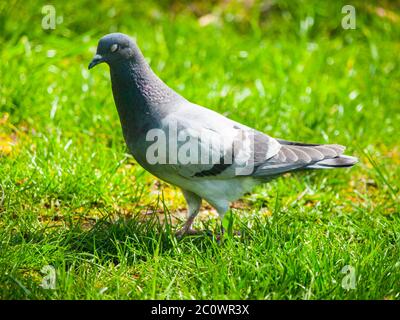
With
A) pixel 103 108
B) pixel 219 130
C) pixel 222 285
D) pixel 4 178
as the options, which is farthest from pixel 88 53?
pixel 222 285

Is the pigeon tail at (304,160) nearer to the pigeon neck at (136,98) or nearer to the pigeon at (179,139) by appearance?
the pigeon at (179,139)

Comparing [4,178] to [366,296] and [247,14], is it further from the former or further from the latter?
[247,14]

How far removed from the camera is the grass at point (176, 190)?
11.5 ft

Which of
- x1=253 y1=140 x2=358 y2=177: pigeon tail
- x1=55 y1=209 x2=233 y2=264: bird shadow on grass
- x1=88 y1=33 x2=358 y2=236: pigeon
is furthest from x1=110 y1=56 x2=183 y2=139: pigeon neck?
x1=253 y1=140 x2=358 y2=177: pigeon tail

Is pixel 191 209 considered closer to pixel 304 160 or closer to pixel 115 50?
pixel 304 160

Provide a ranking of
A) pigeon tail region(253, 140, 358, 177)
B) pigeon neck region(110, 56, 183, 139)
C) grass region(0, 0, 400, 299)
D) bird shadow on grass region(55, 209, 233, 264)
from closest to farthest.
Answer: grass region(0, 0, 400, 299) → bird shadow on grass region(55, 209, 233, 264) → pigeon neck region(110, 56, 183, 139) → pigeon tail region(253, 140, 358, 177)

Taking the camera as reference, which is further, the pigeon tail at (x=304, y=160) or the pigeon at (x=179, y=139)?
the pigeon tail at (x=304, y=160)

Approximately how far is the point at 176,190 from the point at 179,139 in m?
1.15

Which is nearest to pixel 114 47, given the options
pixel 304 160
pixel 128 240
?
pixel 128 240

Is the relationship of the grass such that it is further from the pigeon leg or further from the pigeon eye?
the pigeon eye

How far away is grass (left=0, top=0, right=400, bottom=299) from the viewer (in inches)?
139

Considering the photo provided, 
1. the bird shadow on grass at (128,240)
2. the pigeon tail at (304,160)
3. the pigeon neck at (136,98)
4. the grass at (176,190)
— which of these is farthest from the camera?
the pigeon tail at (304,160)

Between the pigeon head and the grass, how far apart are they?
38.9 inches

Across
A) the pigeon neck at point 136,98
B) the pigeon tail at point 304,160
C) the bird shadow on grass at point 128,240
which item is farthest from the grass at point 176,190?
the pigeon neck at point 136,98
